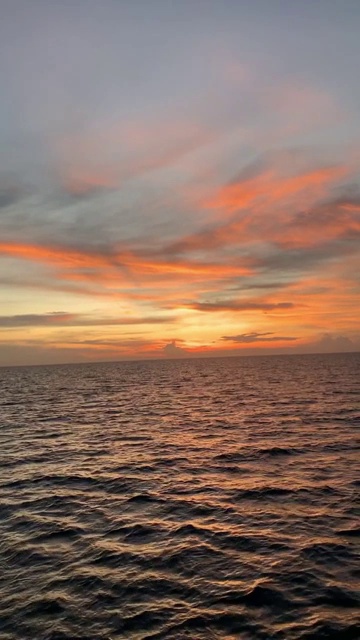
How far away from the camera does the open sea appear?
12.1 metres

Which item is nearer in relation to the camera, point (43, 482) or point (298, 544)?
point (298, 544)

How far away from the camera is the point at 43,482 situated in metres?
25.5

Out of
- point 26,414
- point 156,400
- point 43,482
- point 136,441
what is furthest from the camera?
point 156,400

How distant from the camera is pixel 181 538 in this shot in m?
17.4

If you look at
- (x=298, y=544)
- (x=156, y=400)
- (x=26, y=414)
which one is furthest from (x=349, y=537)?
(x=156, y=400)

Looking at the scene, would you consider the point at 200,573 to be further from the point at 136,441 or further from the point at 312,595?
the point at 136,441

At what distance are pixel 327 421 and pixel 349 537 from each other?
91.4 ft

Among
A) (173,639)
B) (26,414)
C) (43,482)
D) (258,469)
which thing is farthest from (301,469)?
(26,414)

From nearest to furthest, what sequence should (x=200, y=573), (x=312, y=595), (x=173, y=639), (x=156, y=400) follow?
(x=173, y=639) → (x=312, y=595) → (x=200, y=573) → (x=156, y=400)

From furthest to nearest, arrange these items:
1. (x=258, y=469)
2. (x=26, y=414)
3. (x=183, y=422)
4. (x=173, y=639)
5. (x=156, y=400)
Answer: (x=156, y=400) → (x=26, y=414) → (x=183, y=422) → (x=258, y=469) → (x=173, y=639)

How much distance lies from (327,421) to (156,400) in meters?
35.0

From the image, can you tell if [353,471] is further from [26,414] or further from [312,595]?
[26,414]

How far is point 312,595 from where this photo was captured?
42.9 ft

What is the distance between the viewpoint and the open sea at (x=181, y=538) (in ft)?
39.7
